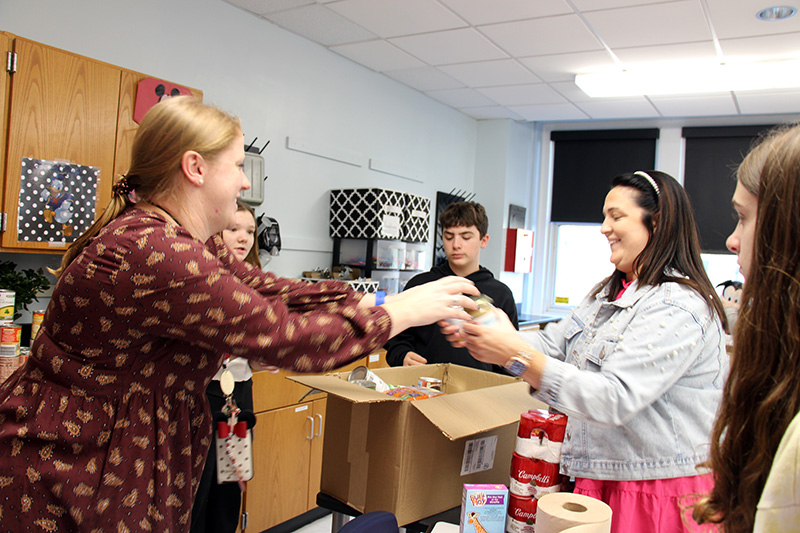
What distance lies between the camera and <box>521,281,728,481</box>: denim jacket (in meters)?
1.25

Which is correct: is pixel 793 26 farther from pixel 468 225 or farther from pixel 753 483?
pixel 753 483

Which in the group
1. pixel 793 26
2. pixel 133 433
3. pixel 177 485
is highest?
pixel 793 26

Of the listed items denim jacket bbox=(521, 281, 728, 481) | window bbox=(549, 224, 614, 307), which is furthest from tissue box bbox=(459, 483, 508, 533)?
window bbox=(549, 224, 614, 307)

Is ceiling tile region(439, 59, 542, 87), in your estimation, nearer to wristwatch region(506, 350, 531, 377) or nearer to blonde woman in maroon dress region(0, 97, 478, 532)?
wristwatch region(506, 350, 531, 377)

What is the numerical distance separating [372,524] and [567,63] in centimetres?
399

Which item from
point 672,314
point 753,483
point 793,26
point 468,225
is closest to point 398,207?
point 468,225

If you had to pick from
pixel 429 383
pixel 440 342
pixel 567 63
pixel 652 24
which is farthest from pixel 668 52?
pixel 429 383

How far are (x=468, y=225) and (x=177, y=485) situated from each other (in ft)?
6.64

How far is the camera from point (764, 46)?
3820 millimetres

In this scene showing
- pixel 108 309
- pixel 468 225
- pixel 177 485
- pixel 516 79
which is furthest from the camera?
pixel 516 79

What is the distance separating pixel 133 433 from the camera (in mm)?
1032

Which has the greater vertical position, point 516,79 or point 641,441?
point 516,79

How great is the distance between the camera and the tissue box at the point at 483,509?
121 centimetres

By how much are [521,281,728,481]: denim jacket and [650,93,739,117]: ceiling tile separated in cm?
433
